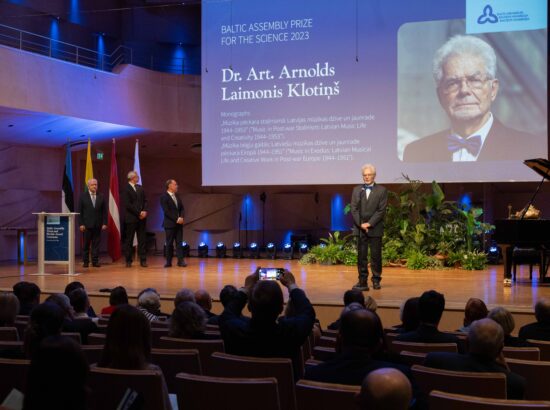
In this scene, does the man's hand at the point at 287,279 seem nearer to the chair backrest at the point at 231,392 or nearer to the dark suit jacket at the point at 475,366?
the dark suit jacket at the point at 475,366

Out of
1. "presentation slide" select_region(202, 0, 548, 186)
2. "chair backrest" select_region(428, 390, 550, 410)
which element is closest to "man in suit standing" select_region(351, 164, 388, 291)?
"presentation slide" select_region(202, 0, 548, 186)

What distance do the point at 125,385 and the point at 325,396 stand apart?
0.73 metres

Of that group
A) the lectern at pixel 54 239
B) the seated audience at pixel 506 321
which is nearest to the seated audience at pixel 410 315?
the seated audience at pixel 506 321

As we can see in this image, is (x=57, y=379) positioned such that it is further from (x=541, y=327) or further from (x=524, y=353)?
(x=541, y=327)

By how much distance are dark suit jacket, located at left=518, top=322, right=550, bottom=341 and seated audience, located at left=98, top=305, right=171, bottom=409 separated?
2.42m

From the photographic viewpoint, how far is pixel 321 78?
10930mm

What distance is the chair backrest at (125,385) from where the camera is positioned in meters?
2.38

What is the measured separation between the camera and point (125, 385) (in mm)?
2391

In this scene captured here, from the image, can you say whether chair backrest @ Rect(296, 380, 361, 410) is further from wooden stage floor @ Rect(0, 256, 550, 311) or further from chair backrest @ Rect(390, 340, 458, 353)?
wooden stage floor @ Rect(0, 256, 550, 311)

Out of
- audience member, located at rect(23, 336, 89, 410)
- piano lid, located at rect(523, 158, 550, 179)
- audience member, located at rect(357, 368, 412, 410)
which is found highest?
piano lid, located at rect(523, 158, 550, 179)

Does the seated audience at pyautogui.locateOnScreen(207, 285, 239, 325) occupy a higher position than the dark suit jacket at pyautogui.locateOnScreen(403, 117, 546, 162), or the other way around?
the dark suit jacket at pyautogui.locateOnScreen(403, 117, 546, 162)

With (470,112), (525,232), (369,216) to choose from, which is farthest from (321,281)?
(470,112)

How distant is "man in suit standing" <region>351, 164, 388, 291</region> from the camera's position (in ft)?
24.0

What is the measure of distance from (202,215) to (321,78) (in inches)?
238
